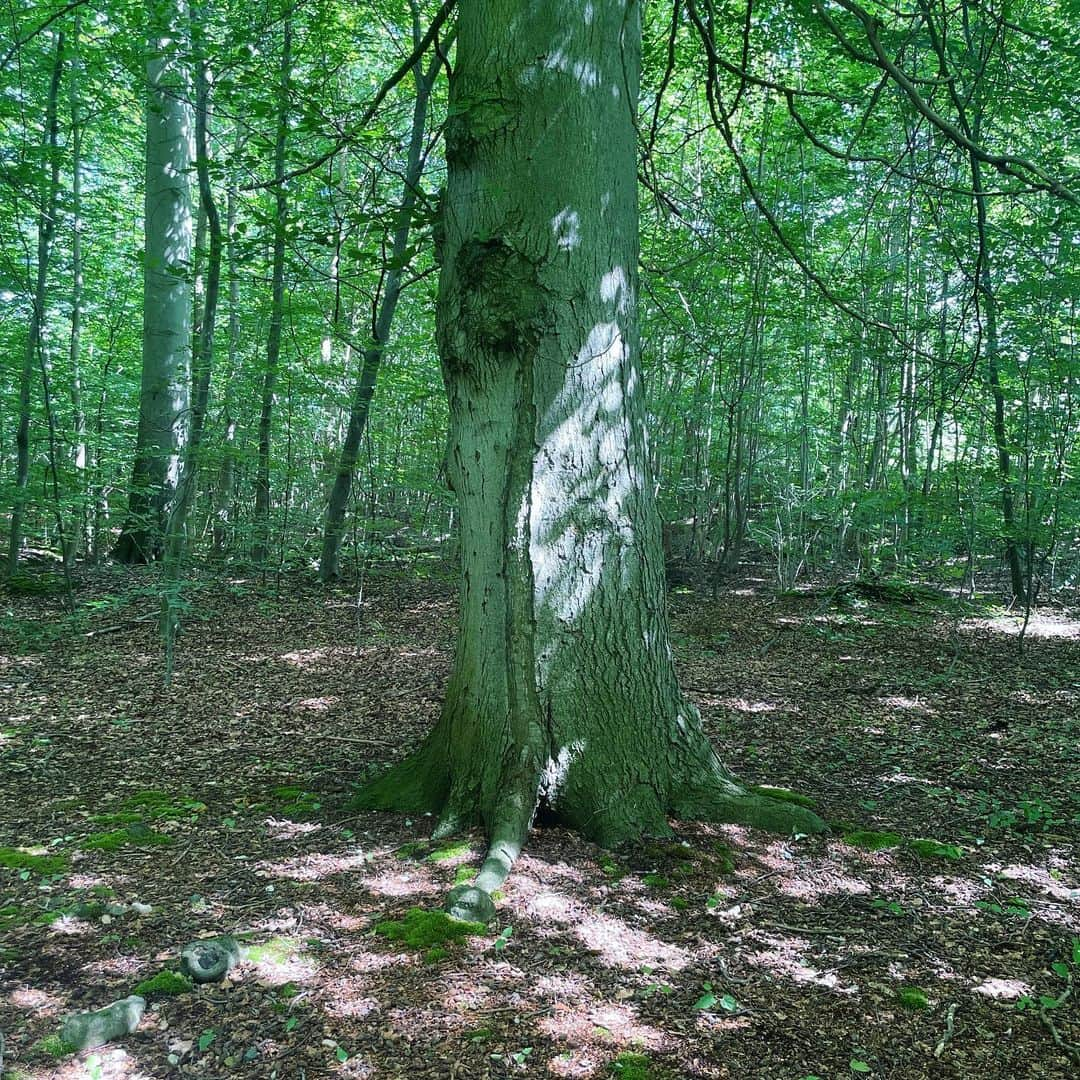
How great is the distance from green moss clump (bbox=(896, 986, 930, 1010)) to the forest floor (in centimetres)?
1

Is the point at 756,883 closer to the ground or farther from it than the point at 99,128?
closer to the ground

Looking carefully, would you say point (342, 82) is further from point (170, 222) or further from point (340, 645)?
point (340, 645)

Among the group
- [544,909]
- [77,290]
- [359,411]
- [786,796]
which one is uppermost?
[77,290]

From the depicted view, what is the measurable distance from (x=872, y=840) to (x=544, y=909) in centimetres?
155

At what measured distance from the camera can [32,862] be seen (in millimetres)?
3127

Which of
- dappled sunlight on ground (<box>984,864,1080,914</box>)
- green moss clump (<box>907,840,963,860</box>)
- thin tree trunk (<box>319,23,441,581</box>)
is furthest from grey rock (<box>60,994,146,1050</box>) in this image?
thin tree trunk (<box>319,23,441,581</box>)

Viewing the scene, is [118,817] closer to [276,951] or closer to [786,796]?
[276,951]

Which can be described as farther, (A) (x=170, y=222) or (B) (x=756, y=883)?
(A) (x=170, y=222)

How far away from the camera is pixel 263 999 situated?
7.45 feet

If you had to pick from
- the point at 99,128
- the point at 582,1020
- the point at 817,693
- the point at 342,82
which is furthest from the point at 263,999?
the point at 342,82

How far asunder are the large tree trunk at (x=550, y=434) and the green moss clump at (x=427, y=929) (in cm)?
37

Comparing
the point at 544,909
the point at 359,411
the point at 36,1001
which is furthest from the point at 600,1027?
the point at 359,411

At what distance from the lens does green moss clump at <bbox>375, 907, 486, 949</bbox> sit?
99.4 inches

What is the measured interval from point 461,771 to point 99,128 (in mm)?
11672
